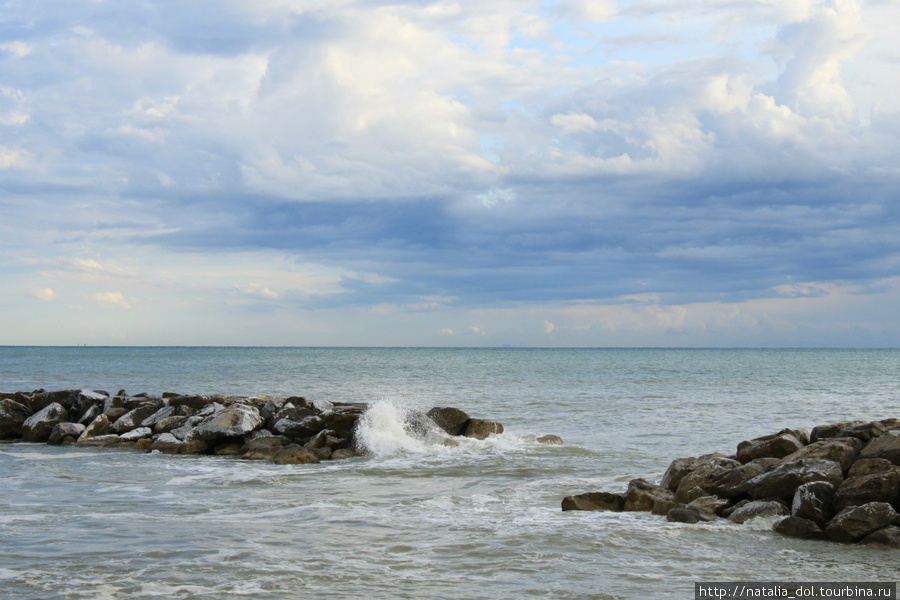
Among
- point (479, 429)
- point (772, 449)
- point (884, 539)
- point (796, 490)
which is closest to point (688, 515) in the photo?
point (796, 490)

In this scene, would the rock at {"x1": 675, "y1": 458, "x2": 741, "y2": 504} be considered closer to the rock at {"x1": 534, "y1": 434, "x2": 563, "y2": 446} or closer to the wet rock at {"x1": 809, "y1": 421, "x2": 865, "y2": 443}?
the wet rock at {"x1": 809, "y1": 421, "x2": 865, "y2": 443}

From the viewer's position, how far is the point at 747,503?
11.1 metres

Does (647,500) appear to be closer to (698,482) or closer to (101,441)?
(698,482)

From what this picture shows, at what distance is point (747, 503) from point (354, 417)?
37.8 ft

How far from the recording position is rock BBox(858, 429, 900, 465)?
37.5 ft

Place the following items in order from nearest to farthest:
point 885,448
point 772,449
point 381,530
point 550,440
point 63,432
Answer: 1. point 381,530
2. point 885,448
3. point 772,449
4. point 550,440
5. point 63,432

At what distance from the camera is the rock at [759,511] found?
10.7 m

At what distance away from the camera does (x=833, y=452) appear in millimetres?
12023

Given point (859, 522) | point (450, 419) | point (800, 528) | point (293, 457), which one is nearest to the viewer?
point (859, 522)

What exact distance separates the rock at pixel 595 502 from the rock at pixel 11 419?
19.0 meters

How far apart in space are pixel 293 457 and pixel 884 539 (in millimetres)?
12605

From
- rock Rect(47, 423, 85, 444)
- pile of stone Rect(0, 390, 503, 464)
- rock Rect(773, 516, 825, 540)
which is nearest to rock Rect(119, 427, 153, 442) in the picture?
pile of stone Rect(0, 390, 503, 464)

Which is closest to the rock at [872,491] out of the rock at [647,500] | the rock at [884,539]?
the rock at [884,539]

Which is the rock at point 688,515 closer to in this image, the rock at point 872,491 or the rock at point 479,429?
the rock at point 872,491
